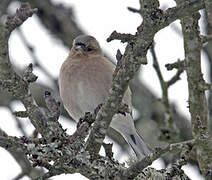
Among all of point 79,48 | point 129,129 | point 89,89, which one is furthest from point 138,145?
point 79,48

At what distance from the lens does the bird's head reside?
6121mm

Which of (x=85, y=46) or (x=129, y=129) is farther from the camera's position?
(x=85, y=46)

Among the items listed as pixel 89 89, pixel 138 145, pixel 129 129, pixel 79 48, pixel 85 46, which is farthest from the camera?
pixel 85 46

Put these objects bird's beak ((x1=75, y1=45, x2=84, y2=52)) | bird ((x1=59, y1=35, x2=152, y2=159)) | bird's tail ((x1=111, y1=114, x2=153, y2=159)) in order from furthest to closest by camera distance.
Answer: bird's beak ((x1=75, y1=45, x2=84, y2=52)), bird's tail ((x1=111, y1=114, x2=153, y2=159)), bird ((x1=59, y1=35, x2=152, y2=159))

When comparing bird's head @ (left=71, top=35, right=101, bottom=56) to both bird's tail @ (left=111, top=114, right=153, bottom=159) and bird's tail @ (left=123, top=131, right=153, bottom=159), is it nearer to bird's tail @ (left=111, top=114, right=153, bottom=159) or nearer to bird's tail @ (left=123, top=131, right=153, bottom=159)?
bird's tail @ (left=111, top=114, right=153, bottom=159)

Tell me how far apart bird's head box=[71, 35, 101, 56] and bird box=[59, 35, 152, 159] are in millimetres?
51

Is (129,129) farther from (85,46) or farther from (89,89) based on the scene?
(85,46)

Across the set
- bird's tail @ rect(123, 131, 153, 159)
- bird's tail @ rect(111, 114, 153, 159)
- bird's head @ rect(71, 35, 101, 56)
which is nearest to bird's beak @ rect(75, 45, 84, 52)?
bird's head @ rect(71, 35, 101, 56)

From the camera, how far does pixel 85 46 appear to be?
20.5 feet

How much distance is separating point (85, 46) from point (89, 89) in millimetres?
961

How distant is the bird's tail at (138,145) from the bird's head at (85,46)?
1178 mm

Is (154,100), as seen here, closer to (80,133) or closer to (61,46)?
(61,46)

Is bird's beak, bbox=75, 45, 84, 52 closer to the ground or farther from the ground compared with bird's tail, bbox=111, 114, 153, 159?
farther from the ground

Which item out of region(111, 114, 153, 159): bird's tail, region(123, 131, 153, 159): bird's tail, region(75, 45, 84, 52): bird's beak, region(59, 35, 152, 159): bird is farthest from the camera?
region(75, 45, 84, 52): bird's beak
